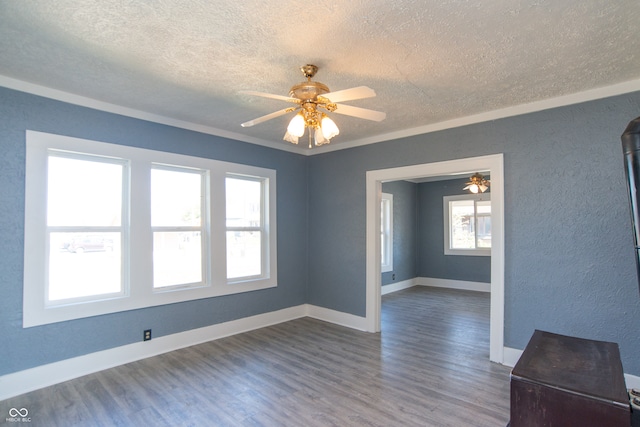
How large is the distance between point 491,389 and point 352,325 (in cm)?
208

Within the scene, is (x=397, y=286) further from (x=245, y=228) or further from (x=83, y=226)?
(x=83, y=226)

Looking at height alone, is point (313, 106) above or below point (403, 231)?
above

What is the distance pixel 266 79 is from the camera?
2.74m

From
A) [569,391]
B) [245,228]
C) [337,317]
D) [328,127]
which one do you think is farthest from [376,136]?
[569,391]

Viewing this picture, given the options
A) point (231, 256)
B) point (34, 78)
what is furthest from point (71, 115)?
point (231, 256)

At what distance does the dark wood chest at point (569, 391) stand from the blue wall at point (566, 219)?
3.81ft

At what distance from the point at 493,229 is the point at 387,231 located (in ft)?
12.7

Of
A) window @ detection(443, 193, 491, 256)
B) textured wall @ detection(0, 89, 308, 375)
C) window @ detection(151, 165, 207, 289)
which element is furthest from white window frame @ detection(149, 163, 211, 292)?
window @ detection(443, 193, 491, 256)

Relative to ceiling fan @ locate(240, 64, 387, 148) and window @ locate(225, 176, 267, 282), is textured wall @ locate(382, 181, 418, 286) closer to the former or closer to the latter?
window @ locate(225, 176, 267, 282)

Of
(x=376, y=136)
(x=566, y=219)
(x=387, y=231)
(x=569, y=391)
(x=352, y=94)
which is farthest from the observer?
(x=387, y=231)

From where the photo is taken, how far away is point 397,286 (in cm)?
753

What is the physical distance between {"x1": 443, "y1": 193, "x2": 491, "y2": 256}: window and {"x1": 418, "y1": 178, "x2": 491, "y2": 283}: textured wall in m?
0.12

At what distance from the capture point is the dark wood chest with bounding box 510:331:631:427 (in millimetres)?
1523

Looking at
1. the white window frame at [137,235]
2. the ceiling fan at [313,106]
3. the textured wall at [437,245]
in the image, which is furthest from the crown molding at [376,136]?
the textured wall at [437,245]
